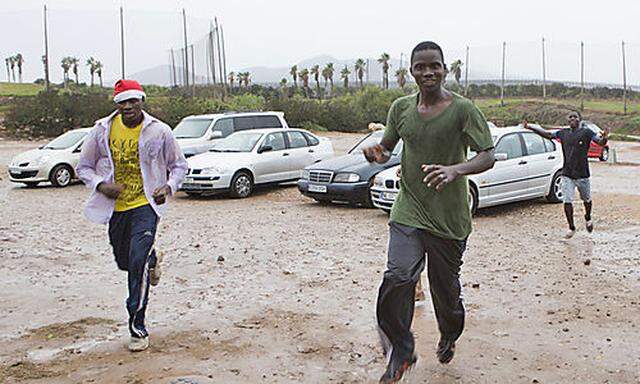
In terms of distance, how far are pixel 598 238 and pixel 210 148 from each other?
35.2ft

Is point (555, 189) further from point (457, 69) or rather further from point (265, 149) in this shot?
point (457, 69)

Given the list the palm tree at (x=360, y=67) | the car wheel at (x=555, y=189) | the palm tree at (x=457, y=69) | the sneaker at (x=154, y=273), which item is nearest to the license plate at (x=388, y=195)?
the car wheel at (x=555, y=189)

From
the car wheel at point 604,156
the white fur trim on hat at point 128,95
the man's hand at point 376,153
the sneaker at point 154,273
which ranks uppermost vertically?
the white fur trim on hat at point 128,95

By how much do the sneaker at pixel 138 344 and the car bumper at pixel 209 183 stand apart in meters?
10.2

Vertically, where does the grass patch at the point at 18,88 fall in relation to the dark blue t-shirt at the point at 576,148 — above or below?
above

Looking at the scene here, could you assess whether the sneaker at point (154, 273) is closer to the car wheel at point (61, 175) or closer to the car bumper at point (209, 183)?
the car bumper at point (209, 183)

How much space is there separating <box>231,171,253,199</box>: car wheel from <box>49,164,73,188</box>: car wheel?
5.03 m

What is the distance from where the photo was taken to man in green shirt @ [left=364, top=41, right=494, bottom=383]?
14.8 ft

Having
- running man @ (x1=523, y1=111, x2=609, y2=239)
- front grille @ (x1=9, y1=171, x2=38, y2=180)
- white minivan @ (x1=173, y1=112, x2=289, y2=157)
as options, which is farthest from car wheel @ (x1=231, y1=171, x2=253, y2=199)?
running man @ (x1=523, y1=111, x2=609, y2=239)

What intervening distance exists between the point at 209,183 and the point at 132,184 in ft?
33.1

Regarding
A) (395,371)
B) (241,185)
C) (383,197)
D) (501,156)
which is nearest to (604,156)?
(501,156)

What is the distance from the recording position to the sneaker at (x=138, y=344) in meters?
5.44

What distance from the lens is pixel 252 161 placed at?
1633 cm

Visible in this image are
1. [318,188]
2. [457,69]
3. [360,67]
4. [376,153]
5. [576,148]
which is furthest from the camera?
[360,67]
